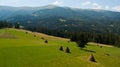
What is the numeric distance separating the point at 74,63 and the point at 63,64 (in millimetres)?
2901

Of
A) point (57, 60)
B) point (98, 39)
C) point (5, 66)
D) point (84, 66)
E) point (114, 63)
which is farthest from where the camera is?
point (98, 39)

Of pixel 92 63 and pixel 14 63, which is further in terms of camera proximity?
pixel 92 63

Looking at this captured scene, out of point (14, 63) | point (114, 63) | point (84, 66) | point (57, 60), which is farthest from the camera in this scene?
point (114, 63)

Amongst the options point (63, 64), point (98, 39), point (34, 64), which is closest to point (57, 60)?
point (63, 64)

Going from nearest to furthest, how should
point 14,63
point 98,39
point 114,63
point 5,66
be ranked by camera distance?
point 5,66 → point 14,63 → point 114,63 → point 98,39

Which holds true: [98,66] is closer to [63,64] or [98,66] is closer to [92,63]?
[92,63]

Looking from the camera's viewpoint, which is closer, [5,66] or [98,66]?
[5,66]

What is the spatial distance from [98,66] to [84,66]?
11.4 feet

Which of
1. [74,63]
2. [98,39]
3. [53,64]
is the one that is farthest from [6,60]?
[98,39]

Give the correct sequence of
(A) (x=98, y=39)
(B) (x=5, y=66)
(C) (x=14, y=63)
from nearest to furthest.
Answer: (B) (x=5, y=66) < (C) (x=14, y=63) < (A) (x=98, y=39)

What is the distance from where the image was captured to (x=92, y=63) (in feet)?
158

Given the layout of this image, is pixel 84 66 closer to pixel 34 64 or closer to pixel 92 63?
pixel 92 63

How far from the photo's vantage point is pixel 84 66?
44.1 meters

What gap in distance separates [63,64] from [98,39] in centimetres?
13700
